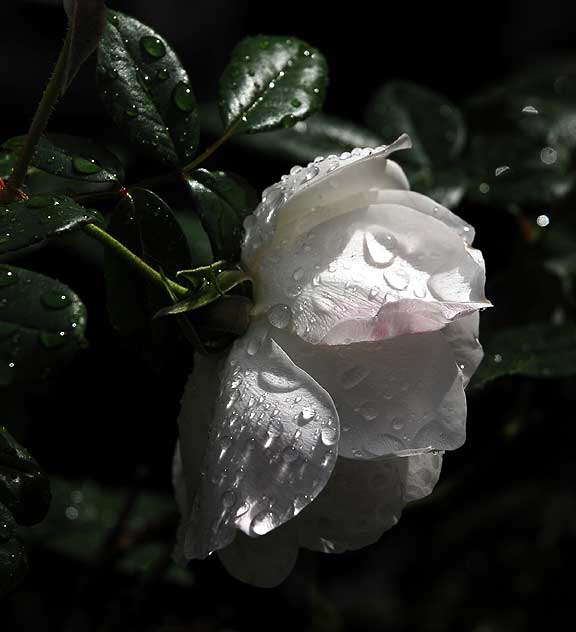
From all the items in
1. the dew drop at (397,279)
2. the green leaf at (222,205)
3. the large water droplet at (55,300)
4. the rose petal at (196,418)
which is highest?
the large water droplet at (55,300)

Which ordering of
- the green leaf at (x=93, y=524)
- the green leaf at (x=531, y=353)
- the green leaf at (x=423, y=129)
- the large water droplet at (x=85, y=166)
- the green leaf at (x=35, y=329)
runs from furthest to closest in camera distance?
the green leaf at (x=93, y=524)
the green leaf at (x=423, y=129)
the green leaf at (x=531, y=353)
the large water droplet at (x=85, y=166)
the green leaf at (x=35, y=329)

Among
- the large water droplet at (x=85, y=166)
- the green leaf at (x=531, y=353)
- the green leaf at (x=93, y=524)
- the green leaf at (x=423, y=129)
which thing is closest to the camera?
the large water droplet at (x=85, y=166)

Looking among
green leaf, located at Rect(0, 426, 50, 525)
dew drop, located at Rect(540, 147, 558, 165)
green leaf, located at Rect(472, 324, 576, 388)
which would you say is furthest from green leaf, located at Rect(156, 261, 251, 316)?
dew drop, located at Rect(540, 147, 558, 165)

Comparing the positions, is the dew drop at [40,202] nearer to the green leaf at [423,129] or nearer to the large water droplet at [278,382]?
the large water droplet at [278,382]

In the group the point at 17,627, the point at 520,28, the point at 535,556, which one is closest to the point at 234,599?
the point at 17,627

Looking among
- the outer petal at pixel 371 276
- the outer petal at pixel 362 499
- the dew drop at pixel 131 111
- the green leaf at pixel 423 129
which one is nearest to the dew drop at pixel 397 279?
the outer petal at pixel 371 276

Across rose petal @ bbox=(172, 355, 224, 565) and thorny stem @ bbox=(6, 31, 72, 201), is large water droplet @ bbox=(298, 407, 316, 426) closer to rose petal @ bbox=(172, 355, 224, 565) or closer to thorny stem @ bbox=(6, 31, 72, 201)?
rose petal @ bbox=(172, 355, 224, 565)

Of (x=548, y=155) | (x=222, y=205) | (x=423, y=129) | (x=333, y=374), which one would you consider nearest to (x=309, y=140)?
(x=423, y=129)
